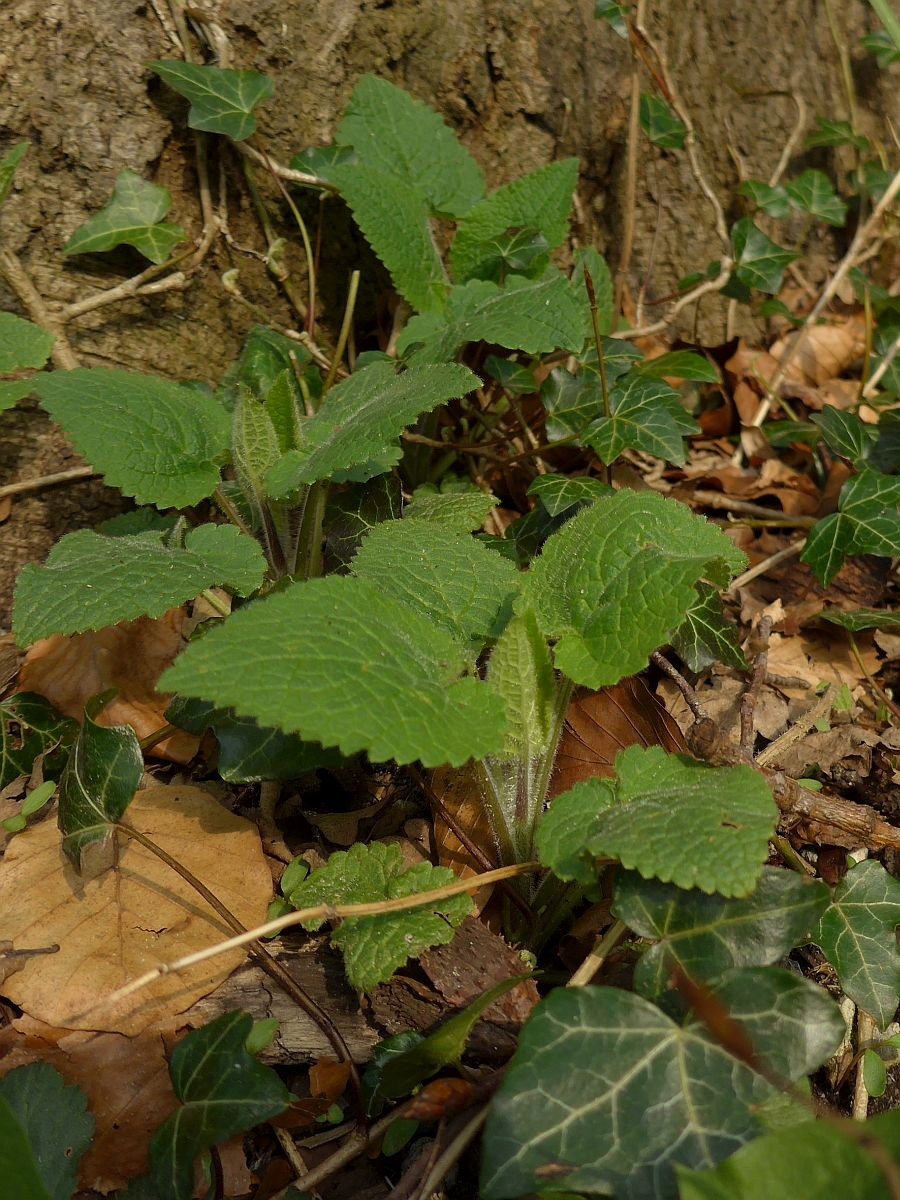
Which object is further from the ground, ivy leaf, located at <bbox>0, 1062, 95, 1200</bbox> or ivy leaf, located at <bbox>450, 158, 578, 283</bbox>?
ivy leaf, located at <bbox>450, 158, 578, 283</bbox>

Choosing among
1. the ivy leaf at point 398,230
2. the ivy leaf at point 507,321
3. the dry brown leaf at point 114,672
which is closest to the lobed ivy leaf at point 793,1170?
the dry brown leaf at point 114,672

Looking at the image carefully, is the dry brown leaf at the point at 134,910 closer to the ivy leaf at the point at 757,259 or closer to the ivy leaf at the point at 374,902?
the ivy leaf at the point at 374,902

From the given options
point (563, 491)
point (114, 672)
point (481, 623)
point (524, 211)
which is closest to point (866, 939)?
point (481, 623)

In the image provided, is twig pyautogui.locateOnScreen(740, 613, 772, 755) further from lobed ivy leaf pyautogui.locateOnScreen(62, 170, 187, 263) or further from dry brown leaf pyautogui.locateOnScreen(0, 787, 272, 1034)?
lobed ivy leaf pyautogui.locateOnScreen(62, 170, 187, 263)

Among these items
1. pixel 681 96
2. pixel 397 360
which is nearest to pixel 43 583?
pixel 397 360

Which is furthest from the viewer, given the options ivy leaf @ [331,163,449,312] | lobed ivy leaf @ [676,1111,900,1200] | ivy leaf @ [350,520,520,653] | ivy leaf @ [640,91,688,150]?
ivy leaf @ [640,91,688,150]

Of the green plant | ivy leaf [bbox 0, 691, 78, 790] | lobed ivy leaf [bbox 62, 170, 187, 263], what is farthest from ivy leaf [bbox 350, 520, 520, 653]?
lobed ivy leaf [bbox 62, 170, 187, 263]
